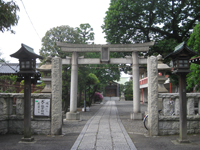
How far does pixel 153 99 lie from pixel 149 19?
539 inches

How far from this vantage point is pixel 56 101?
8.49m

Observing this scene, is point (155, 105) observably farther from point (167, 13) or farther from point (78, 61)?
point (167, 13)

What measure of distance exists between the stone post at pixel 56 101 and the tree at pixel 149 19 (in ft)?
40.5

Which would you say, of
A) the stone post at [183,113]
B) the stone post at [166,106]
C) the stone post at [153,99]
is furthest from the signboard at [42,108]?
the stone post at [183,113]

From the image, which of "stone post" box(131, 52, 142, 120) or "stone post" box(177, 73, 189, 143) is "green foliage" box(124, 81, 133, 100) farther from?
"stone post" box(177, 73, 189, 143)

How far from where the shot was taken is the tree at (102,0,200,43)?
63.6ft

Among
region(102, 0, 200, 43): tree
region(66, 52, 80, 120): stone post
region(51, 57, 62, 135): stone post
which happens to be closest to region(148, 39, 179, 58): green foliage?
region(102, 0, 200, 43): tree

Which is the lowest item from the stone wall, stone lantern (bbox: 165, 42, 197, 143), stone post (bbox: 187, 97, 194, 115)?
the stone wall

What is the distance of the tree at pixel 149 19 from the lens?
19.4 m

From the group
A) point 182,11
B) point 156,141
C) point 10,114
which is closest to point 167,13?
point 182,11

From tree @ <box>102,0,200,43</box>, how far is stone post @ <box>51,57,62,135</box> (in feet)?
40.5

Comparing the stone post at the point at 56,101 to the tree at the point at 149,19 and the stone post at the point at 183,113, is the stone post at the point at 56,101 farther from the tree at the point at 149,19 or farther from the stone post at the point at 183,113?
the tree at the point at 149,19

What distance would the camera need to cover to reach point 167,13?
785 inches

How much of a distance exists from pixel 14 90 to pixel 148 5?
44.1 feet
